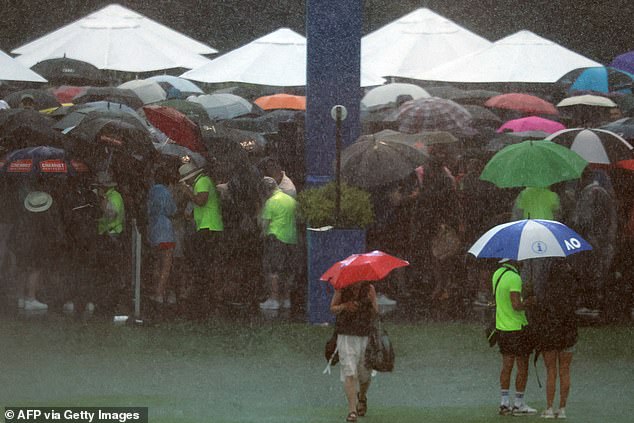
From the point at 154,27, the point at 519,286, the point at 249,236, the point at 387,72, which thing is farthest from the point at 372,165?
the point at 154,27

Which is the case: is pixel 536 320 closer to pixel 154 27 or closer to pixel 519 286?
pixel 519 286

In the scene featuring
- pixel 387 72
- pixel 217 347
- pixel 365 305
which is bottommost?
pixel 217 347

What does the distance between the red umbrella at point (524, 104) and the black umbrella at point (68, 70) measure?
253 inches

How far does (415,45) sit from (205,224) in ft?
27.0

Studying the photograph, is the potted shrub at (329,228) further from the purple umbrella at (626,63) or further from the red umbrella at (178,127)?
the purple umbrella at (626,63)

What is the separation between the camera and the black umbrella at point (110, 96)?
68.1 ft

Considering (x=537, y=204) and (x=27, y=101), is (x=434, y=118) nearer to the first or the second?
(x=537, y=204)

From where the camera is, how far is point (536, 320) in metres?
11.0

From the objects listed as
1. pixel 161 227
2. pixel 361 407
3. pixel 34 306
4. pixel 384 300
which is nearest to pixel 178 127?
pixel 161 227

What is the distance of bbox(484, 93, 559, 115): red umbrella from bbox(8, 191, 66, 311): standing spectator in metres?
7.97

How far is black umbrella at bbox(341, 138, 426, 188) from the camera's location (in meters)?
16.4

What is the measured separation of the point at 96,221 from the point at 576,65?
350 inches

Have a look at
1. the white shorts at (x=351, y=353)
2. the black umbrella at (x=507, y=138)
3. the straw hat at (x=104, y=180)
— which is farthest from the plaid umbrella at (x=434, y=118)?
the white shorts at (x=351, y=353)

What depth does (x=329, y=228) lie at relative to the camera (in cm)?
1608
